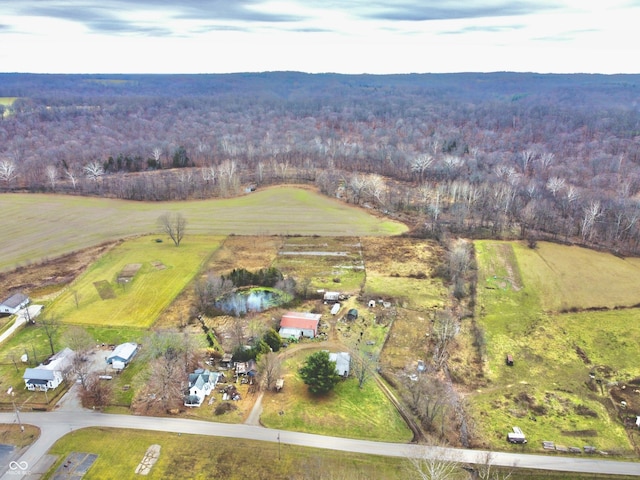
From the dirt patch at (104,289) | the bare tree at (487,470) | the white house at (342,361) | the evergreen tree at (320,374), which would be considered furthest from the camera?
the dirt patch at (104,289)

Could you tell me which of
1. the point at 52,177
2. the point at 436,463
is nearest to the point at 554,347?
the point at 436,463

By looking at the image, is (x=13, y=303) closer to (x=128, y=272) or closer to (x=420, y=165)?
(x=128, y=272)

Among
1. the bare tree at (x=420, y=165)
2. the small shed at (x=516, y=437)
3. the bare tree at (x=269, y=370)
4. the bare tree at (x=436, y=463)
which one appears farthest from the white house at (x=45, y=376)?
the bare tree at (x=420, y=165)

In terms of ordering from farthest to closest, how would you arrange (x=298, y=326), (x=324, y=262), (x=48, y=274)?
1. (x=324, y=262)
2. (x=48, y=274)
3. (x=298, y=326)

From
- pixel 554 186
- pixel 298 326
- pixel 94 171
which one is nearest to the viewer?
pixel 298 326

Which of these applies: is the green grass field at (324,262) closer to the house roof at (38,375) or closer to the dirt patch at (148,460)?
the dirt patch at (148,460)

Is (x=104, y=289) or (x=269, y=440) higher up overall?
(x=104, y=289)

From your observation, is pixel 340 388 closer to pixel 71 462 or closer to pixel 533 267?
pixel 71 462
